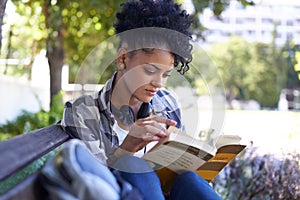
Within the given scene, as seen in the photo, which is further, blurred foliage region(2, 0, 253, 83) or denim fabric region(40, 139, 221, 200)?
blurred foliage region(2, 0, 253, 83)

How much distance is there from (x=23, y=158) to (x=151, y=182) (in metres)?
0.49

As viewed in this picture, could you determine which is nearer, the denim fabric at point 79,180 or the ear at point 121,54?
the denim fabric at point 79,180

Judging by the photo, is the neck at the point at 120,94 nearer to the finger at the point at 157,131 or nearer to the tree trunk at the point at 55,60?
the finger at the point at 157,131

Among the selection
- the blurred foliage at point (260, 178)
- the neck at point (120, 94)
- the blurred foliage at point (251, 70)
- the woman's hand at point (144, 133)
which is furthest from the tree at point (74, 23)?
the blurred foliage at point (251, 70)

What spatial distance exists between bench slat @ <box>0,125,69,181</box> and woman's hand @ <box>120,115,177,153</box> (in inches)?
9.8

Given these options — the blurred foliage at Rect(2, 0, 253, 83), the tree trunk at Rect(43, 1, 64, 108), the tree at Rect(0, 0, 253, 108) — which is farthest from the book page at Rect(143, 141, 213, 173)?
the tree trunk at Rect(43, 1, 64, 108)

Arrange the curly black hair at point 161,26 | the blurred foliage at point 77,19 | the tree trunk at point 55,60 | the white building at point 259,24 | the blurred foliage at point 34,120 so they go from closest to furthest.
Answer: the curly black hair at point 161,26
the blurred foliage at point 77,19
the blurred foliage at point 34,120
the tree trunk at point 55,60
the white building at point 259,24

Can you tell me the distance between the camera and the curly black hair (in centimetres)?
198

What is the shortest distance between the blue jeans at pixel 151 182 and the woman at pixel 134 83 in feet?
0.57

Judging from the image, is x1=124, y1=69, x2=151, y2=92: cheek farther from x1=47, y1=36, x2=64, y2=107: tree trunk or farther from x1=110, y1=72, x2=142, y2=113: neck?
x1=47, y1=36, x2=64, y2=107: tree trunk

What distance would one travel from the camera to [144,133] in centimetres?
165

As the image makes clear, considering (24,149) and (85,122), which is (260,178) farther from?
(24,149)

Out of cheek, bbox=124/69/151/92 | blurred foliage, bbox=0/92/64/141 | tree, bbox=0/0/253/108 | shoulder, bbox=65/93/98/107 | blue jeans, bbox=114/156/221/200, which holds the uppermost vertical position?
tree, bbox=0/0/253/108

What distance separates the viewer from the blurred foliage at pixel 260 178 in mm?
3270
